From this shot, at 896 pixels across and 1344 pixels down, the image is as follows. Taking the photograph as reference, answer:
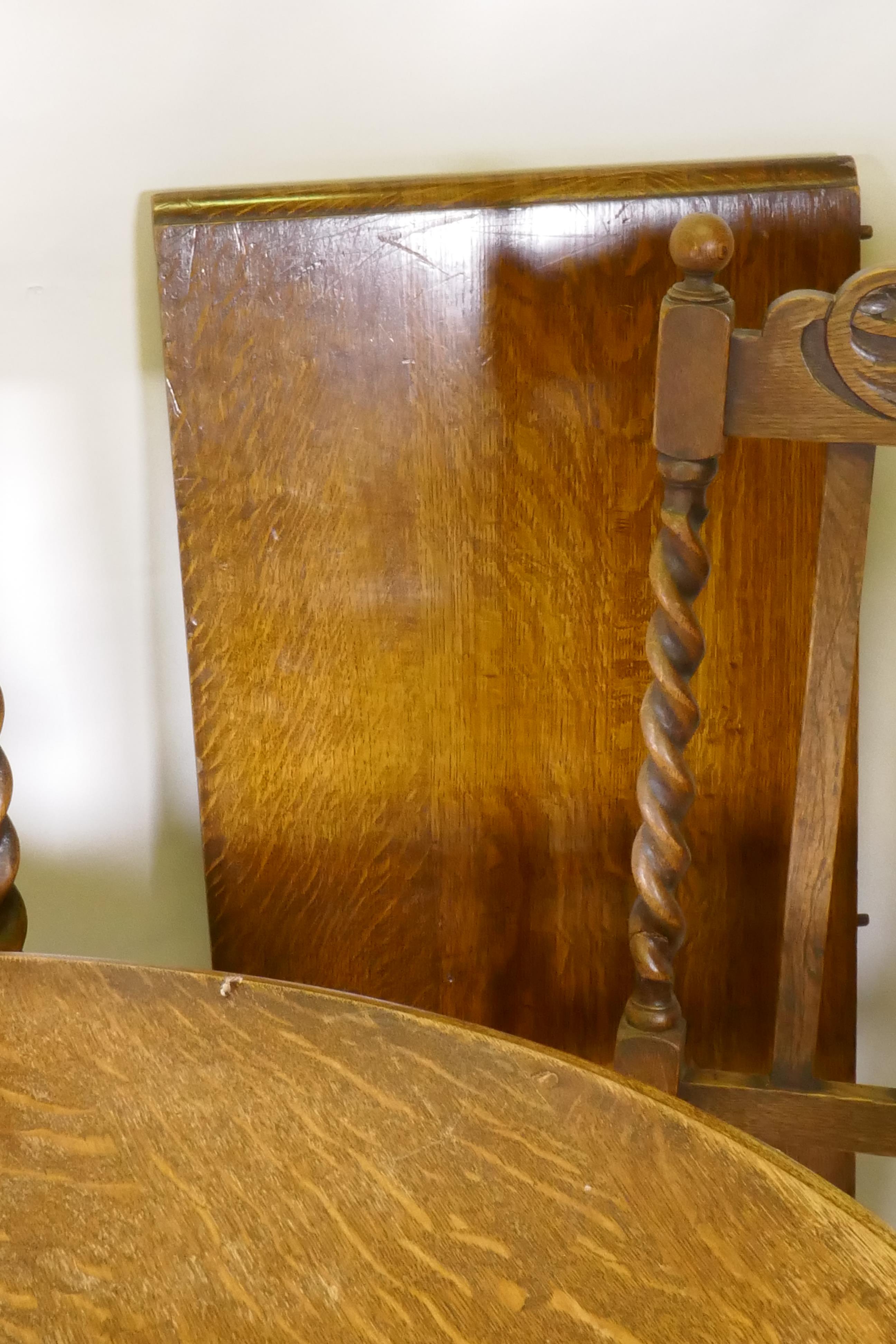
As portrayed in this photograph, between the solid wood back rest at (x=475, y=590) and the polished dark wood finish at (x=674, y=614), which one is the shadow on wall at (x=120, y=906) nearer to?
the solid wood back rest at (x=475, y=590)

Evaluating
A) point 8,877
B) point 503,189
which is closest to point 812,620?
point 503,189

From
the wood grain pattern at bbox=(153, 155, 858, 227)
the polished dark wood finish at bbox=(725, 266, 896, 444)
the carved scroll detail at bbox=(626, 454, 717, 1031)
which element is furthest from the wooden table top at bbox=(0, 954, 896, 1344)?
the wood grain pattern at bbox=(153, 155, 858, 227)

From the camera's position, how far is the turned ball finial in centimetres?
89

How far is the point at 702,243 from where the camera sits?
888mm

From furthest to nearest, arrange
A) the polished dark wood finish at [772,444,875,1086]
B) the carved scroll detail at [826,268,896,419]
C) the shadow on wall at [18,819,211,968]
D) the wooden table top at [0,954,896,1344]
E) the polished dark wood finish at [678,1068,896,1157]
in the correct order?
the shadow on wall at [18,819,211,968], the polished dark wood finish at [678,1068,896,1157], the polished dark wood finish at [772,444,875,1086], the carved scroll detail at [826,268,896,419], the wooden table top at [0,954,896,1344]

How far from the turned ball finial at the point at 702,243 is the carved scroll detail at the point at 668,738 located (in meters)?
0.15

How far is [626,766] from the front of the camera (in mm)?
1290

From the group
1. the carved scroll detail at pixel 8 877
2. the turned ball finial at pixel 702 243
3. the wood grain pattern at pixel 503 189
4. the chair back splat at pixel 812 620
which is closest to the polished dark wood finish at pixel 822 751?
the chair back splat at pixel 812 620

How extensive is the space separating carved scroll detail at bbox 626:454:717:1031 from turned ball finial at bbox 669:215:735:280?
15 centimetres

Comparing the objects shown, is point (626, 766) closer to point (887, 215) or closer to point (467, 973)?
point (467, 973)

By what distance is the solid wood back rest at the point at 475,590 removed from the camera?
1167 millimetres

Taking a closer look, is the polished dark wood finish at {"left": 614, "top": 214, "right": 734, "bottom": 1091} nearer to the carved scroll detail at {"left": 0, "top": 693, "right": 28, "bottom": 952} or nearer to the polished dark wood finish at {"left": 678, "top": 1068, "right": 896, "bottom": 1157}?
the polished dark wood finish at {"left": 678, "top": 1068, "right": 896, "bottom": 1157}

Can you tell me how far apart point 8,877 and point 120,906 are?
33 cm

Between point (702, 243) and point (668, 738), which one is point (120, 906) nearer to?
point (668, 738)
